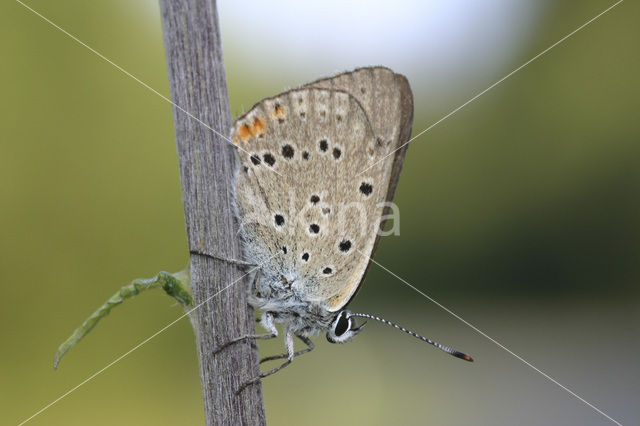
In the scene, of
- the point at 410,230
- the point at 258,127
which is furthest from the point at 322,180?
the point at 410,230

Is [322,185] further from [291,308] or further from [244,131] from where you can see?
[291,308]

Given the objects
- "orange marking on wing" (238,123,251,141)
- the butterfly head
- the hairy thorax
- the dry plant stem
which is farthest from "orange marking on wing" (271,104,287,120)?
the butterfly head

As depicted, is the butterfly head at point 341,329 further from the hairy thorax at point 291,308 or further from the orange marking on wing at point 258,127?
the orange marking on wing at point 258,127

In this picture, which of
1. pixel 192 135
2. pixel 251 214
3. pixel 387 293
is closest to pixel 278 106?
pixel 251 214

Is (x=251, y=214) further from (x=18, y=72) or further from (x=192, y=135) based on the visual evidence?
(x=18, y=72)

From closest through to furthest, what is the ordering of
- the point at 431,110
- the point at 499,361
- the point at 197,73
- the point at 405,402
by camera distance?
the point at 197,73, the point at 405,402, the point at 431,110, the point at 499,361

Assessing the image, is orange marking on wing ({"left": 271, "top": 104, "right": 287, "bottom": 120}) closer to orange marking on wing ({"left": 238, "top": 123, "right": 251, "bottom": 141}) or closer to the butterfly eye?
orange marking on wing ({"left": 238, "top": 123, "right": 251, "bottom": 141})
